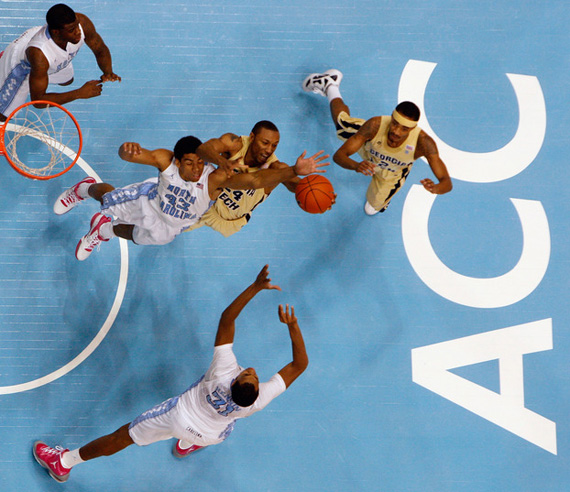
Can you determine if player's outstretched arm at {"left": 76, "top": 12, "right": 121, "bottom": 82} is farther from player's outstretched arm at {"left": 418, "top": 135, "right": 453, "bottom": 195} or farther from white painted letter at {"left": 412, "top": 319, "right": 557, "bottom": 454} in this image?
white painted letter at {"left": 412, "top": 319, "right": 557, "bottom": 454}

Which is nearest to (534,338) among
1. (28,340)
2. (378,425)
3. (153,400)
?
(378,425)

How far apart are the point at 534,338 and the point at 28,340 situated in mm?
4912

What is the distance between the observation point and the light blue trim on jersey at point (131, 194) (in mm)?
4559

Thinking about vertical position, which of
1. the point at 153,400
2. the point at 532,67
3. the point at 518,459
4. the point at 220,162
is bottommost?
the point at 518,459

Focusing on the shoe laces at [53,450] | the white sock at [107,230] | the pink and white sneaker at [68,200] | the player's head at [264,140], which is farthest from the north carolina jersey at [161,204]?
the shoe laces at [53,450]

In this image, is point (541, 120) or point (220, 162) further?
point (541, 120)

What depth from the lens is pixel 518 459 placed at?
5.43 meters

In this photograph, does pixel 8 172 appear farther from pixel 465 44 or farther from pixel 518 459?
pixel 518 459

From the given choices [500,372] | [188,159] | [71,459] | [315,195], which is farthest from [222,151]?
[500,372]

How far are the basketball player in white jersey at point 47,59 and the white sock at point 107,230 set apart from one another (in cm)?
111

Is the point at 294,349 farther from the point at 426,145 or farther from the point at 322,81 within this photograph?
the point at 322,81

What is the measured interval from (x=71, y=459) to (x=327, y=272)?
2.87m

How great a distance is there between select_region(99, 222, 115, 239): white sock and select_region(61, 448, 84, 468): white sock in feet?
6.13

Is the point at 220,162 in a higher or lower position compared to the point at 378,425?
higher
